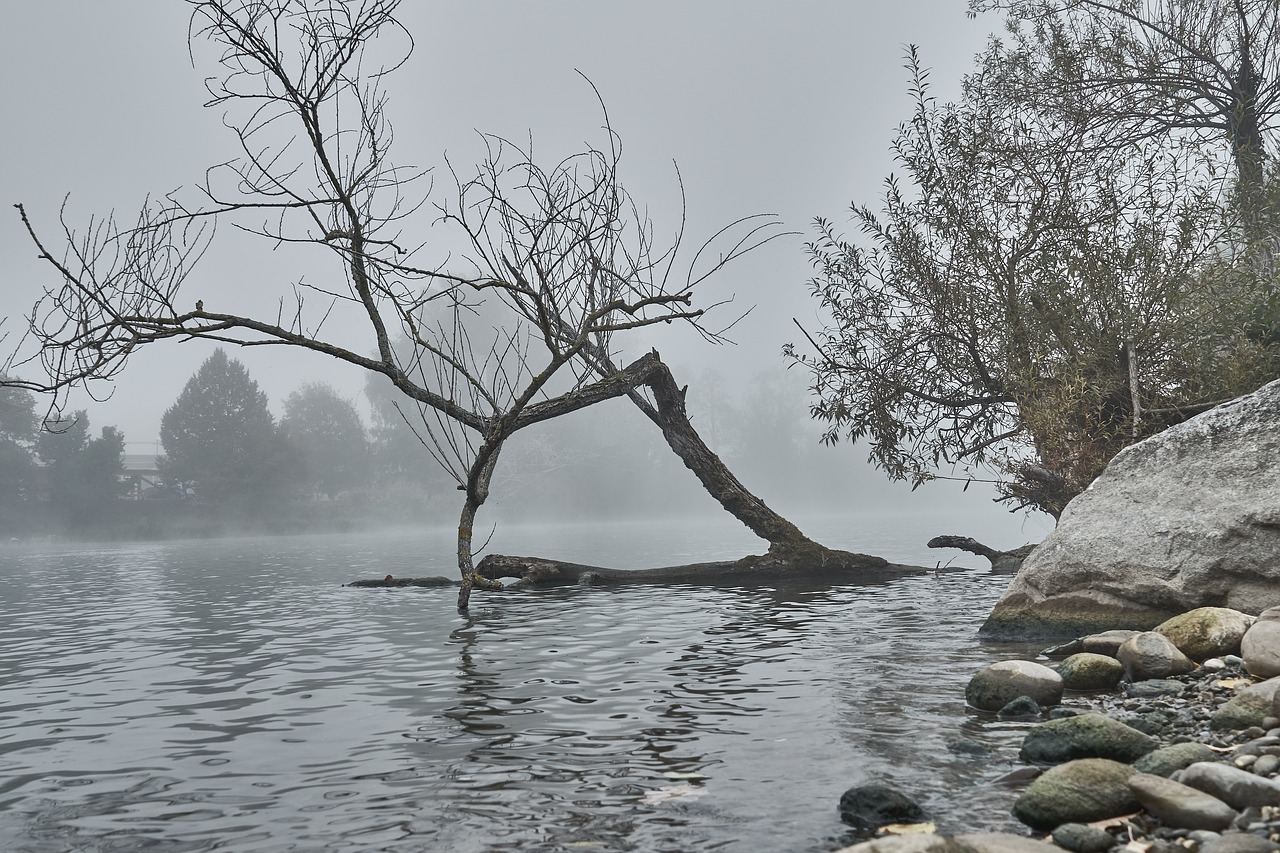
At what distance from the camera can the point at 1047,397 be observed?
15164 millimetres

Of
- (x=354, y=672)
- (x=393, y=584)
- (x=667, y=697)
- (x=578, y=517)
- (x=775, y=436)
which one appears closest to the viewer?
(x=667, y=697)

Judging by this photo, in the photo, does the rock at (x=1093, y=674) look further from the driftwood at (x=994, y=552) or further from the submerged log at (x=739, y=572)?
the submerged log at (x=739, y=572)

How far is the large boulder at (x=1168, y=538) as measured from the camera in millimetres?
9922

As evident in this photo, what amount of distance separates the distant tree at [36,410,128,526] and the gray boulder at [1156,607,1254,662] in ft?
252

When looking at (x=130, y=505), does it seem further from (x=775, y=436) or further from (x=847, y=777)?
(x=847, y=777)

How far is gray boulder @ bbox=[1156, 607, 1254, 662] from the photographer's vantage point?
28.6 feet

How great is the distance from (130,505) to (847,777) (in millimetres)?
78314

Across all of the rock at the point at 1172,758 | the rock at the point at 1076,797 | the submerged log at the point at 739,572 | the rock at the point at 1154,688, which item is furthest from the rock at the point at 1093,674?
the submerged log at the point at 739,572

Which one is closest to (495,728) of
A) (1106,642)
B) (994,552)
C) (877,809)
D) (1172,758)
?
(877,809)

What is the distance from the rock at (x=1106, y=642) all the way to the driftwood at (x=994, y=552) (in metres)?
9.81

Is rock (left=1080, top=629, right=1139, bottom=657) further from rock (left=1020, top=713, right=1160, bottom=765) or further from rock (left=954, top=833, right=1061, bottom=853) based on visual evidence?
rock (left=954, top=833, right=1061, bottom=853)

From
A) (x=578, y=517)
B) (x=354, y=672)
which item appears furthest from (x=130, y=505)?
(x=354, y=672)

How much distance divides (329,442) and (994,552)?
2936 inches

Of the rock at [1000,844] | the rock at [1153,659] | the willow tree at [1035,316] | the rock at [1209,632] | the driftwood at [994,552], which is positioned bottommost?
the rock at [1000,844]
